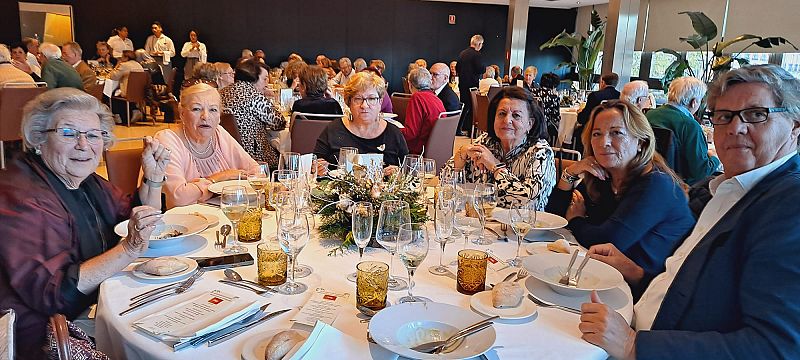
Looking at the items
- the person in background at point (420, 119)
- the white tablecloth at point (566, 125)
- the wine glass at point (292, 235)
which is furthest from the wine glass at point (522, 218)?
the white tablecloth at point (566, 125)

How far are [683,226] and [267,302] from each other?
1657mm

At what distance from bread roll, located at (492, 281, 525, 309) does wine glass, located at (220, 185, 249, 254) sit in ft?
3.08

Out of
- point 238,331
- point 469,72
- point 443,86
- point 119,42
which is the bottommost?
point 238,331

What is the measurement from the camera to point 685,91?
15.7 feet

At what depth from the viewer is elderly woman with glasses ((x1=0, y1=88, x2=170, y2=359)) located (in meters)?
1.57

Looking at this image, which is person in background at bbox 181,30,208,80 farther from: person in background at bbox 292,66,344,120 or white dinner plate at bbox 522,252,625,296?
white dinner plate at bbox 522,252,625,296

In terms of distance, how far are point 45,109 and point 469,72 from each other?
9.27 m

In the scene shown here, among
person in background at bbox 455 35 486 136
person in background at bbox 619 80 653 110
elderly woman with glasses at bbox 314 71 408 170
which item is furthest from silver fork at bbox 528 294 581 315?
person in background at bbox 455 35 486 136

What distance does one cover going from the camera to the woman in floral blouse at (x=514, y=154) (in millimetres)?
2766

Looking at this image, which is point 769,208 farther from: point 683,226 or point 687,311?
point 683,226

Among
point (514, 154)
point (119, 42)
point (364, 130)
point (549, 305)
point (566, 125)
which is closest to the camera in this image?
point (549, 305)

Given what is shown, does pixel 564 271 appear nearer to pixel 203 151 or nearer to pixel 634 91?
pixel 203 151

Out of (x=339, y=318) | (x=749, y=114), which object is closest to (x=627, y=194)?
(x=749, y=114)

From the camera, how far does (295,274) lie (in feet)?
5.73
